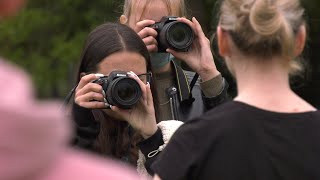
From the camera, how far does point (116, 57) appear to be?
2762 mm

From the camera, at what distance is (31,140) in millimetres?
924

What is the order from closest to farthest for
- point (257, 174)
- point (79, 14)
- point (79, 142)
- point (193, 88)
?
point (257, 174) → point (79, 142) → point (193, 88) → point (79, 14)

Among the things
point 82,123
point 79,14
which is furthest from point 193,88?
point 79,14

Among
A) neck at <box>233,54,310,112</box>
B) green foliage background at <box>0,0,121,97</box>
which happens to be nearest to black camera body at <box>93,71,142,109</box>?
neck at <box>233,54,310,112</box>

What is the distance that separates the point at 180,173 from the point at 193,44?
1328mm

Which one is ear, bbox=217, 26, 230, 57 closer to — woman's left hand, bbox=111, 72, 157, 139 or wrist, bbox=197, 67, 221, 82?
woman's left hand, bbox=111, 72, 157, 139

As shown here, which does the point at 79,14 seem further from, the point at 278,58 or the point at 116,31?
the point at 278,58

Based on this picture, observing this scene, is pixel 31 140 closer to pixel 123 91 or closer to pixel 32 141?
pixel 32 141

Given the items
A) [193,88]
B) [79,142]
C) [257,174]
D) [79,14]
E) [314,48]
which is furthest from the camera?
[79,14]

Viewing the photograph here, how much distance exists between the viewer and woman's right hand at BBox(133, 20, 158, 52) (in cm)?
301

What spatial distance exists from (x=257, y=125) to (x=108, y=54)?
103 centimetres

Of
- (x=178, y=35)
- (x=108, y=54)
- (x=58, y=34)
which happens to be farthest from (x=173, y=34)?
(x=58, y=34)

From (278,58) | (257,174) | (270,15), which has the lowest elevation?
(257,174)

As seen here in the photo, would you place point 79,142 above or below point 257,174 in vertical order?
below
